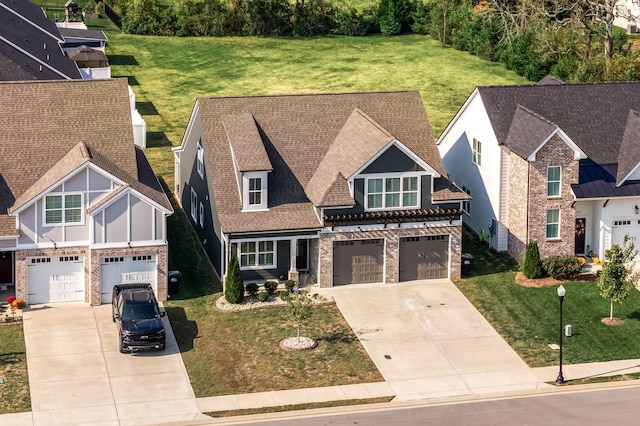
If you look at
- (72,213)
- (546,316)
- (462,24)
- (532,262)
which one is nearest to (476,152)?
(532,262)

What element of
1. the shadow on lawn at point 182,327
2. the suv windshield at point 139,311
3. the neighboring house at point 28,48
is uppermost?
the neighboring house at point 28,48

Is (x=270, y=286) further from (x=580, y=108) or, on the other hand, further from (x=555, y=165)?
(x=580, y=108)

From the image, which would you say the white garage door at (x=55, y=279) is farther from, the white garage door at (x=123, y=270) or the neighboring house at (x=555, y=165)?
the neighboring house at (x=555, y=165)

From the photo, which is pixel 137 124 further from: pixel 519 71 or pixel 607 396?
pixel 607 396

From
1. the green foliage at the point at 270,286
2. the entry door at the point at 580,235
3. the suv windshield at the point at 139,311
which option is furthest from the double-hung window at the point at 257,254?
the entry door at the point at 580,235

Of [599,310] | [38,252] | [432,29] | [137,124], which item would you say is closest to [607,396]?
[599,310]

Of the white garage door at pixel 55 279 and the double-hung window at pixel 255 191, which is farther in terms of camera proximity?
the double-hung window at pixel 255 191

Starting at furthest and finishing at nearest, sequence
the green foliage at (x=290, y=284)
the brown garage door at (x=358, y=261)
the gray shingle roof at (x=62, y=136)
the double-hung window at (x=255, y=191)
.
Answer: the brown garage door at (x=358, y=261)
the double-hung window at (x=255, y=191)
the green foliage at (x=290, y=284)
the gray shingle roof at (x=62, y=136)
